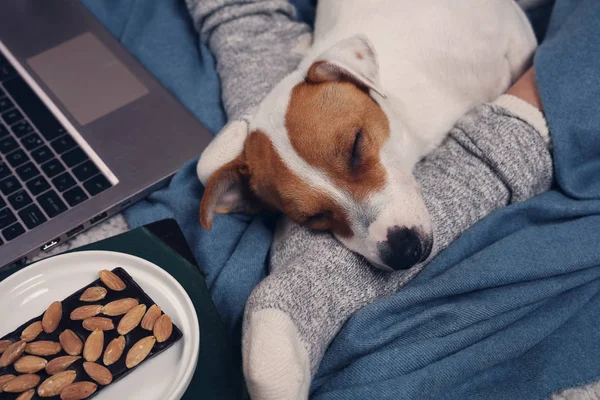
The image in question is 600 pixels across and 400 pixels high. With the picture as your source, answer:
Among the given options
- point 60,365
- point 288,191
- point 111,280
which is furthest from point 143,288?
point 288,191

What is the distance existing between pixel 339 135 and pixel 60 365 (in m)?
0.60

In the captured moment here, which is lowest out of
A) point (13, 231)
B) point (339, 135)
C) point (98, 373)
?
point (13, 231)

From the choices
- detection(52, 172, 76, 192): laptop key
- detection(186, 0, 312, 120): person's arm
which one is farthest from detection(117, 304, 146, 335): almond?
detection(186, 0, 312, 120): person's arm

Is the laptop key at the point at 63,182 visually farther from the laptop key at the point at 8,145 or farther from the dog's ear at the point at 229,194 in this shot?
the dog's ear at the point at 229,194

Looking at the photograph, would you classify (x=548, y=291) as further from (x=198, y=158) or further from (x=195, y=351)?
(x=198, y=158)

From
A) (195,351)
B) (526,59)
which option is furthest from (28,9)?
(526,59)

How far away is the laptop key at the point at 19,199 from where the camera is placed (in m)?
1.18

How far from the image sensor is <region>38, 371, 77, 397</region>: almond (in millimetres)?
780

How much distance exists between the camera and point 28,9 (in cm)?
154

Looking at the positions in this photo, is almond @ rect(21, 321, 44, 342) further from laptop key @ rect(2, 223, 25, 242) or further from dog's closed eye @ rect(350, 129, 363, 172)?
dog's closed eye @ rect(350, 129, 363, 172)

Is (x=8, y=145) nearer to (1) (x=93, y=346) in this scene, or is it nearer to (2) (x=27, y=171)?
(2) (x=27, y=171)

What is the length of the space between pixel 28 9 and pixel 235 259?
3.16ft

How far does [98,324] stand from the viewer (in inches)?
32.8

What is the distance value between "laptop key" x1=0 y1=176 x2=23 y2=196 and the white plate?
379 millimetres
